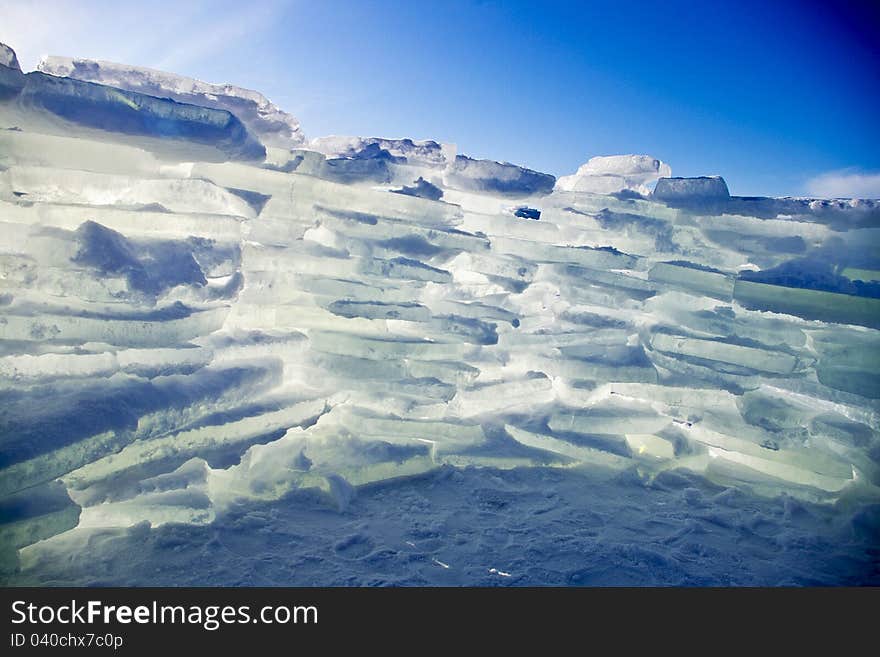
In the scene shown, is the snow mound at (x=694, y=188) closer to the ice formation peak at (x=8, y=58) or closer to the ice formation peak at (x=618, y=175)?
the ice formation peak at (x=618, y=175)

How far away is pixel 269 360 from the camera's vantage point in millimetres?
3430

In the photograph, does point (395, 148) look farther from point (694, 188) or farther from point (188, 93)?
point (694, 188)

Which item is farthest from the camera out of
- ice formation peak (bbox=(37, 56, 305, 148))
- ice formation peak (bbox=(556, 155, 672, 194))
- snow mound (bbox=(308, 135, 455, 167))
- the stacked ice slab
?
ice formation peak (bbox=(556, 155, 672, 194))

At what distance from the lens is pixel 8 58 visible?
2.71 meters

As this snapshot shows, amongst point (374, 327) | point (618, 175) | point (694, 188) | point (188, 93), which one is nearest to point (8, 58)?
point (188, 93)

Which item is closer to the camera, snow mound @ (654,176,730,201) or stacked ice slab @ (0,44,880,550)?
stacked ice slab @ (0,44,880,550)

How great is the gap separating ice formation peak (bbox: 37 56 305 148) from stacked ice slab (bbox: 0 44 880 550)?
0.19m

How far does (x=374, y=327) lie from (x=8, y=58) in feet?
7.78

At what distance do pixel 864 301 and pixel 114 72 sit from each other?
18.2ft

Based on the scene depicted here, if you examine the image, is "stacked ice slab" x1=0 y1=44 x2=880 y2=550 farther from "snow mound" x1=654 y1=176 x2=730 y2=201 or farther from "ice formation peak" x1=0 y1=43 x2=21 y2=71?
"ice formation peak" x1=0 y1=43 x2=21 y2=71

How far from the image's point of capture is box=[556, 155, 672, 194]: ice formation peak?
5.19 metres

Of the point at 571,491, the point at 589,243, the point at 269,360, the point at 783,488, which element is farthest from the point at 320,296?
the point at 783,488

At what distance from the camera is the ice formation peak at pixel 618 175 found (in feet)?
17.0

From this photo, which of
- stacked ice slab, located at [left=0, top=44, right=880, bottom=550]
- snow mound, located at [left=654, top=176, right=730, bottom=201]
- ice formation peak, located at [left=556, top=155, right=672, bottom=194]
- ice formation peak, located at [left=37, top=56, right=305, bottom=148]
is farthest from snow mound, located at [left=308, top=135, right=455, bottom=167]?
snow mound, located at [left=654, top=176, right=730, bottom=201]
